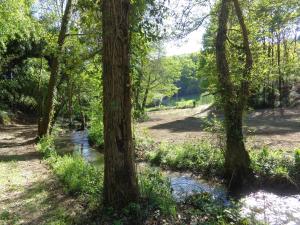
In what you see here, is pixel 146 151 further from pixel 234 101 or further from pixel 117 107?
pixel 117 107

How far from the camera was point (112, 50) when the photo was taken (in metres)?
6.01

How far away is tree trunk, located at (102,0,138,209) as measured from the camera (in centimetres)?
600

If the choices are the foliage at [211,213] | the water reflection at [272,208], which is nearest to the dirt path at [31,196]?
the foliage at [211,213]

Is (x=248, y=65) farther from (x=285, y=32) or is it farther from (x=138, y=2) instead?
(x=285, y=32)

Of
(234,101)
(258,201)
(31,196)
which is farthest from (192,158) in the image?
(31,196)

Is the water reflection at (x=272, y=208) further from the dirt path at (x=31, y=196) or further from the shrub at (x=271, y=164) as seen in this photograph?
the dirt path at (x=31, y=196)

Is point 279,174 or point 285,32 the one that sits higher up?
point 285,32

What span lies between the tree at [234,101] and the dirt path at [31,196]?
5071 millimetres

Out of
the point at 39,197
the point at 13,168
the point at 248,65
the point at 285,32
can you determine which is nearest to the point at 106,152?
A: the point at 39,197

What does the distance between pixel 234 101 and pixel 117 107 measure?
5206 millimetres

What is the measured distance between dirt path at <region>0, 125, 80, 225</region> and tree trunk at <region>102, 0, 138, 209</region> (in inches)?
45.3

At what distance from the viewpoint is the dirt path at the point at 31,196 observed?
21.8 ft

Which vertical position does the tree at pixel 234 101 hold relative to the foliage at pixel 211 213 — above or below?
above

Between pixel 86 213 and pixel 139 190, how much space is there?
1078 millimetres
